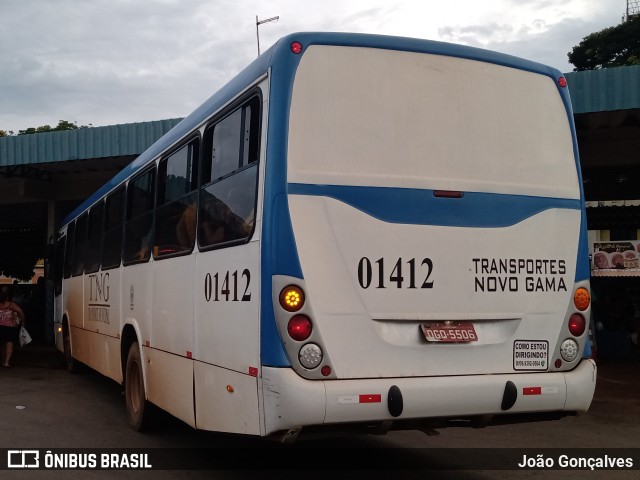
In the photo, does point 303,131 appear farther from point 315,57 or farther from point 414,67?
point 414,67

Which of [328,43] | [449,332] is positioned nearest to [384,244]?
[449,332]

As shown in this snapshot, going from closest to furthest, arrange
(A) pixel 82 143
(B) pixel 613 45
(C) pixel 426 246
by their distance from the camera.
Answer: (C) pixel 426 246 < (A) pixel 82 143 < (B) pixel 613 45

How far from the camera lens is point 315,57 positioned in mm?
5301

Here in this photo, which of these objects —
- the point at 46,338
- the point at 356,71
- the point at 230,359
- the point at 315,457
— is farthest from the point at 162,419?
the point at 46,338

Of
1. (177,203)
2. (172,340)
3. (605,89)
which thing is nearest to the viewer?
(172,340)

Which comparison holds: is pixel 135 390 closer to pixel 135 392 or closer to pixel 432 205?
pixel 135 392

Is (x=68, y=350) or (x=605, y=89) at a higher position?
(x=605, y=89)

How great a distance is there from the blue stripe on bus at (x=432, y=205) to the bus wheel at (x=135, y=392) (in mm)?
3932

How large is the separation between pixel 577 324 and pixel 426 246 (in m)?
1.39

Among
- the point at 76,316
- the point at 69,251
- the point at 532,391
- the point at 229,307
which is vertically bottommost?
the point at 532,391

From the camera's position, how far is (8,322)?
14984 millimetres

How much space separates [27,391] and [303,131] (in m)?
8.61

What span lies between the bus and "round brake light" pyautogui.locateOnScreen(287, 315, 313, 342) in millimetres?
13

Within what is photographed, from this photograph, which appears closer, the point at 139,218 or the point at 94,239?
the point at 139,218
